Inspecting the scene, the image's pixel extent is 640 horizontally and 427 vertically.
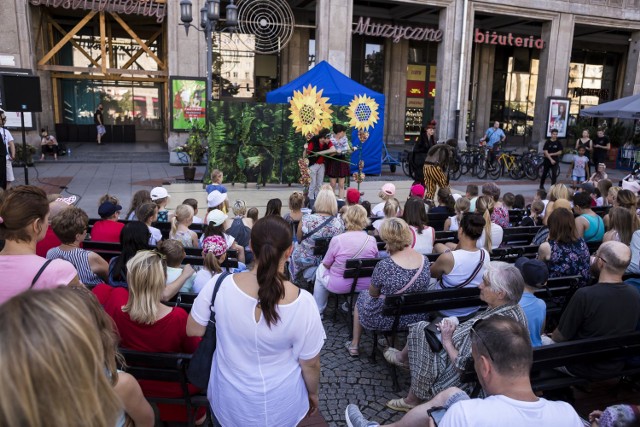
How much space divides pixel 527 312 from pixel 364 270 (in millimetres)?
1704

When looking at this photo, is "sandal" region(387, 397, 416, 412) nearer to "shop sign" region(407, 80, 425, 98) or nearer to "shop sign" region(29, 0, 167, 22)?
"shop sign" region(29, 0, 167, 22)

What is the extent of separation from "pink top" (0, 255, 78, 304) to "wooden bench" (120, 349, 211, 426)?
54cm

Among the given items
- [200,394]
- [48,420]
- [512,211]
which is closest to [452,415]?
[48,420]

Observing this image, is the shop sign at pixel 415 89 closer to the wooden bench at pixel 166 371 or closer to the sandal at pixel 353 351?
the sandal at pixel 353 351

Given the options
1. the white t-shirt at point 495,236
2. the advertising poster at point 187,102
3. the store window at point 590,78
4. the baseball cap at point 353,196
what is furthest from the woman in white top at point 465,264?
the store window at point 590,78

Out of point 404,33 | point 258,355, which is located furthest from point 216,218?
point 404,33

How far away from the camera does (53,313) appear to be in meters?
1.16

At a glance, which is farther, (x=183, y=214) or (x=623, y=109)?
(x=623, y=109)

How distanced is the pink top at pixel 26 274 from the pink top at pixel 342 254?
263cm

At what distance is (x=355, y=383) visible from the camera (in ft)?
13.5

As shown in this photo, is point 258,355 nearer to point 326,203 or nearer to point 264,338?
point 264,338

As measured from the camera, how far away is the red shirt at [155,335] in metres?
3.01

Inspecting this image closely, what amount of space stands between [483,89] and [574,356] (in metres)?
26.6

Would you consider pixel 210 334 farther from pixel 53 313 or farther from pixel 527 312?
pixel 527 312
